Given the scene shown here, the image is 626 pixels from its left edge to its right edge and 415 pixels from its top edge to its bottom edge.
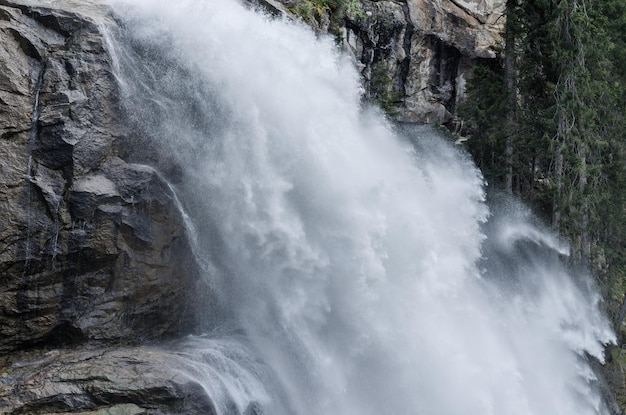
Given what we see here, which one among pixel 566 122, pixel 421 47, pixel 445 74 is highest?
pixel 566 122

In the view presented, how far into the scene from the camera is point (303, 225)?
12156 mm

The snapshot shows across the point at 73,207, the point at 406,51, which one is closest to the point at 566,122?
the point at 406,51

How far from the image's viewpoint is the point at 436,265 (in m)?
13.7

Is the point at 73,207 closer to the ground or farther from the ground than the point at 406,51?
closer to the ground

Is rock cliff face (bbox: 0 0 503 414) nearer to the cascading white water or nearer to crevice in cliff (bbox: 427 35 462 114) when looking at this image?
the cascading white water

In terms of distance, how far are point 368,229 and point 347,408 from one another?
3277mm

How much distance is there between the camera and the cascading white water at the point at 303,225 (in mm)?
11602

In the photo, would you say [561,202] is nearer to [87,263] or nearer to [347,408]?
[347,408]

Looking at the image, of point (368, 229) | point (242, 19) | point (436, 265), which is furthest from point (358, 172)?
point (242, 19)

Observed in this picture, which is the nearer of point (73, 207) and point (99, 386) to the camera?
point (99, 386)

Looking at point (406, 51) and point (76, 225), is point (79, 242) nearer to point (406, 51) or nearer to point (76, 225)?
point (76, 225)

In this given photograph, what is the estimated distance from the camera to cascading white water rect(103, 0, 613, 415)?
1160 centimetres

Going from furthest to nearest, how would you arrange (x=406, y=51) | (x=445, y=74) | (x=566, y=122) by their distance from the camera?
(x=445, y=74) < (x=406, y=51) < (x=566, y=122)

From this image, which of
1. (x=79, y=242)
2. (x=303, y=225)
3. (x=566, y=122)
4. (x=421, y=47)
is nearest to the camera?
(x=79, y=242)
